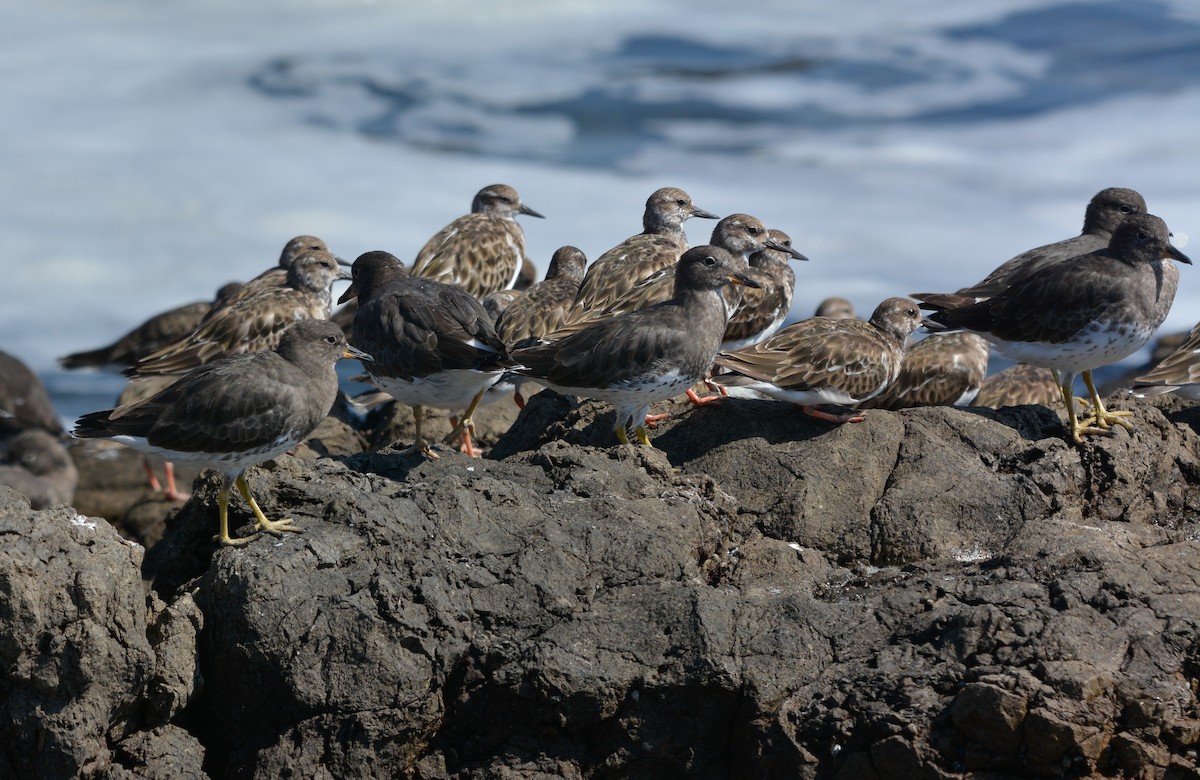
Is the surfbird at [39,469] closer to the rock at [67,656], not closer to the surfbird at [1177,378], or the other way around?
the rock at [67,656]

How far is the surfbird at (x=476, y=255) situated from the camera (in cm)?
1282

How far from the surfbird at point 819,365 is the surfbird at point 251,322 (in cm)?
452

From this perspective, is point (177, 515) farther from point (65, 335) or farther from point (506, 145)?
point (506, 145)

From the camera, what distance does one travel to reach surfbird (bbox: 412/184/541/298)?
12820 millimetres

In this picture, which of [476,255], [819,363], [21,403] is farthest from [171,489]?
[819,363]

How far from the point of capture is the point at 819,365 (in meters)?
9.02

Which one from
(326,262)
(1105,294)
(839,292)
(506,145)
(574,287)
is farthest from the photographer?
(506,145)

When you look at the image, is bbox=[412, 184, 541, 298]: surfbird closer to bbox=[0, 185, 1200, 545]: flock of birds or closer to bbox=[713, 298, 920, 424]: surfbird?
bbox=[0, 185, 1200, 545]: flock of birds

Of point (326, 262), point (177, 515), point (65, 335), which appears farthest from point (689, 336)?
point (65, 335)

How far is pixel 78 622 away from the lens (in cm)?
640

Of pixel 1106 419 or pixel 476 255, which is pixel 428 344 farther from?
pixel 476 255

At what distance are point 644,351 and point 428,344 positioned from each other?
1.30 meters

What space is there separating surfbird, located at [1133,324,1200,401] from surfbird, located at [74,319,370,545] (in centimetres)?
542

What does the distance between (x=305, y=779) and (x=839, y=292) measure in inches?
623
